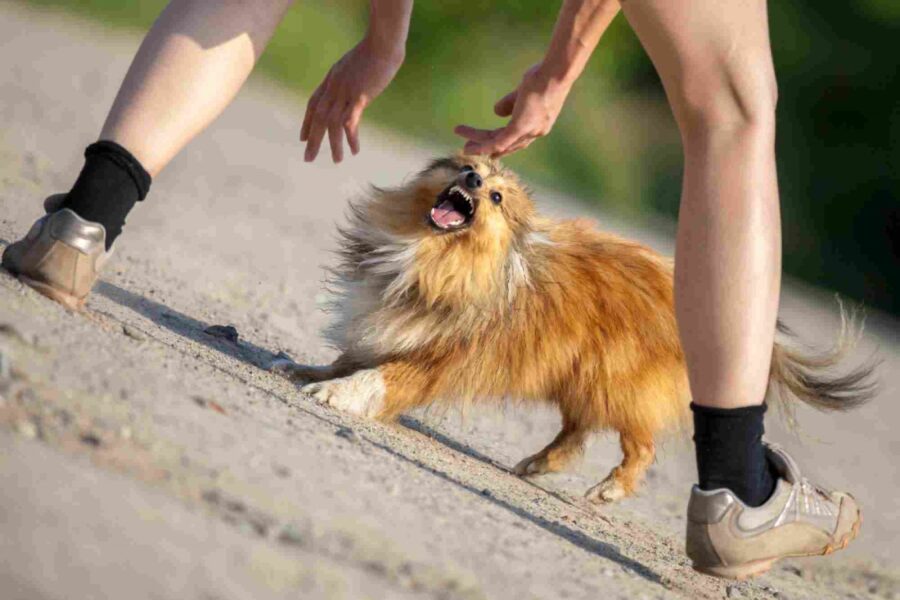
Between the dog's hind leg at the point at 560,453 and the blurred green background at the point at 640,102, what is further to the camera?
the blurred green background at the point at 640,102

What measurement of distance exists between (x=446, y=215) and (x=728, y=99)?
1734mm

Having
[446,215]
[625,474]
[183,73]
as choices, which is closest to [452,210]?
[446,215]

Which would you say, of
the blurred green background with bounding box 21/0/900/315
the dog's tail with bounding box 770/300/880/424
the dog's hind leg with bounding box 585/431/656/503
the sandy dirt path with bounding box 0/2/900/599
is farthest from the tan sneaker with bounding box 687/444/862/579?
the blurred green background with bounding box 21/0/900/315

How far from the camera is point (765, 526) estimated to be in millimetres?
2979

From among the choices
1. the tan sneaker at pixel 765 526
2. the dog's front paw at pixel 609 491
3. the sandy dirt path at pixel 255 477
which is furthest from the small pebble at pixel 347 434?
the dog's front paw at pixel 609 491

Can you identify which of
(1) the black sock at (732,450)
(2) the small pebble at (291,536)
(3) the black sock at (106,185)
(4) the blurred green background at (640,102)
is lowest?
(2) the small pebble at (291,536)

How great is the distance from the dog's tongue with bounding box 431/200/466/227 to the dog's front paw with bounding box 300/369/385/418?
0.56 m

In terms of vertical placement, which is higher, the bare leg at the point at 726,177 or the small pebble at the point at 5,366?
the bare leg at the point at 726,177

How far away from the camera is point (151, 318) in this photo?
4137mm

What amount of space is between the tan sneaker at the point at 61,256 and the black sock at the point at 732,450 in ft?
4.75

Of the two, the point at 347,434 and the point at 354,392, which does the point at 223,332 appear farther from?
the point at 347,434

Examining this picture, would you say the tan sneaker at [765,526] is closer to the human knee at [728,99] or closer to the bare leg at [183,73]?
the human knee at [728,99]

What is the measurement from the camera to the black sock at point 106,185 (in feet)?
10.2

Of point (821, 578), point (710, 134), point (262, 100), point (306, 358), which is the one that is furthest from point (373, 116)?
point (710, 134)
